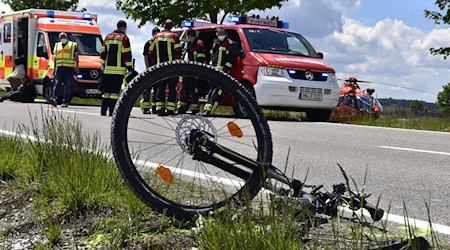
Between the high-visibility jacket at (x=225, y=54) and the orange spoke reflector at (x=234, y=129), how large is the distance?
11142mm

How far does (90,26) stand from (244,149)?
20153 mm

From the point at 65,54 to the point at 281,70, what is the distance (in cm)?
661

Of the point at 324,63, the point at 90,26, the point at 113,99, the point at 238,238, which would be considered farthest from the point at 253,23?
the point at 238,238

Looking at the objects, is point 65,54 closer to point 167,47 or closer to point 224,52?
point 167,47

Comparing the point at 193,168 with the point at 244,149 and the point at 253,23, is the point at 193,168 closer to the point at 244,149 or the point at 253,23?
the point at 244,149

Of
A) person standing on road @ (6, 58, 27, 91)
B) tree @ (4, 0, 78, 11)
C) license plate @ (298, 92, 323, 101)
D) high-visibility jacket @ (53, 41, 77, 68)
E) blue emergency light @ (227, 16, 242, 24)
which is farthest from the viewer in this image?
tree @ (4, 0, 78, 11)

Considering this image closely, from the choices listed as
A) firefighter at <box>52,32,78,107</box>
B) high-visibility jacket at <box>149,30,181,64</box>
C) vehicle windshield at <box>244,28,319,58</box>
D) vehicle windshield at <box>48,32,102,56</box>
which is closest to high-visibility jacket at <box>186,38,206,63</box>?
high-visibility jacket at <box>149,30,181,64</box>

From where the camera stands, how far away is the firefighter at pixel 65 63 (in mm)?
19547

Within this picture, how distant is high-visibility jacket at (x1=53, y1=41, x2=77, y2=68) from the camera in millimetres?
19547

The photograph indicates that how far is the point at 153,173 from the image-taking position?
162 inches

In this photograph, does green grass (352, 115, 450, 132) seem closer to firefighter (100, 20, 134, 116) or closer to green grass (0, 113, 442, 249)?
firefighter (100, 20, 134, 116)

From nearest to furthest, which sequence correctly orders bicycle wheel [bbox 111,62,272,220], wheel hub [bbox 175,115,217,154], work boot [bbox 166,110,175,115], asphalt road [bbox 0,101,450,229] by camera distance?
bicycle wheel [bbox 111,62,272,220] < wheel hub [bbox 175,115,217,154] < work boot [bbox 166,110,175,115] < asphalt road [bbox 0,101,450,229]

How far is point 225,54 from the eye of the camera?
15219 millimetres

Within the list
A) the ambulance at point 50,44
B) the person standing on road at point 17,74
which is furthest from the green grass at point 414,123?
the person standing on road at point 17,74
